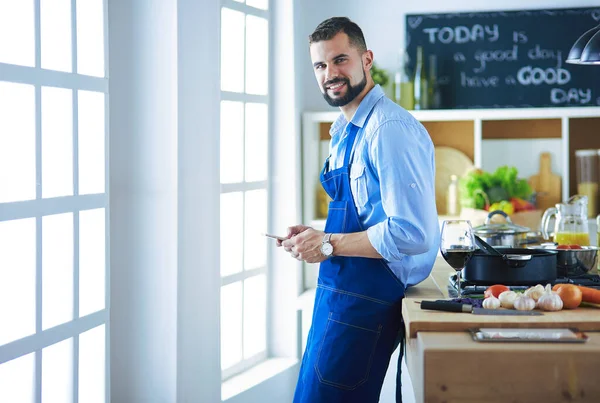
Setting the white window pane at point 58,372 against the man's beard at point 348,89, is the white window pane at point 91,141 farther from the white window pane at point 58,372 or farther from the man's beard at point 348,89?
the man's beard at point 348,89

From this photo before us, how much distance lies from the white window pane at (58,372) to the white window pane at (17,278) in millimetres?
157

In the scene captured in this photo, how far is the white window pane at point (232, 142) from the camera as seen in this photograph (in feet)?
11.7

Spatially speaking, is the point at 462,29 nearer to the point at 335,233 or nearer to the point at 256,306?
the point at 256,306

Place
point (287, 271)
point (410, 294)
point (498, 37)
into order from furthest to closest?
point (498, 37) → point (287, 271) → point (410, 294)

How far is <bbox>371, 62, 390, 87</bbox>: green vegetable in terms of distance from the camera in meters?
4.37

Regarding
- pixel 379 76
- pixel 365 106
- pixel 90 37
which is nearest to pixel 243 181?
pixel 379 76

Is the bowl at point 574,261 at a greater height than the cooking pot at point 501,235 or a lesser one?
lesser

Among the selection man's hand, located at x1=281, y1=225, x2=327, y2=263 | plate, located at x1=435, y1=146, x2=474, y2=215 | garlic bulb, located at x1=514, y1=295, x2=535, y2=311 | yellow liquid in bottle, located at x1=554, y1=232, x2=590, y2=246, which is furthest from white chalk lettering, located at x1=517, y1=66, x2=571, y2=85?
garlic bulb, located at x1=514, y1=295, x2=535, y2=311

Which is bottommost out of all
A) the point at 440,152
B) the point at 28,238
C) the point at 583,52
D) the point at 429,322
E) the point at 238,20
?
the point at 429,322

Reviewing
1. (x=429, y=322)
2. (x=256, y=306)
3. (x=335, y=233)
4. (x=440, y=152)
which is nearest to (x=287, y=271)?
(x=256, y=306)

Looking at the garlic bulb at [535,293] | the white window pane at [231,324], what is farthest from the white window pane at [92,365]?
the garlic bulb at [535,293]

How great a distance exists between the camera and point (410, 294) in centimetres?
224

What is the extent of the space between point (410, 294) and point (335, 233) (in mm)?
287

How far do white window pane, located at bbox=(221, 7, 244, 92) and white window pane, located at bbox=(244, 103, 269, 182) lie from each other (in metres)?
0.18
